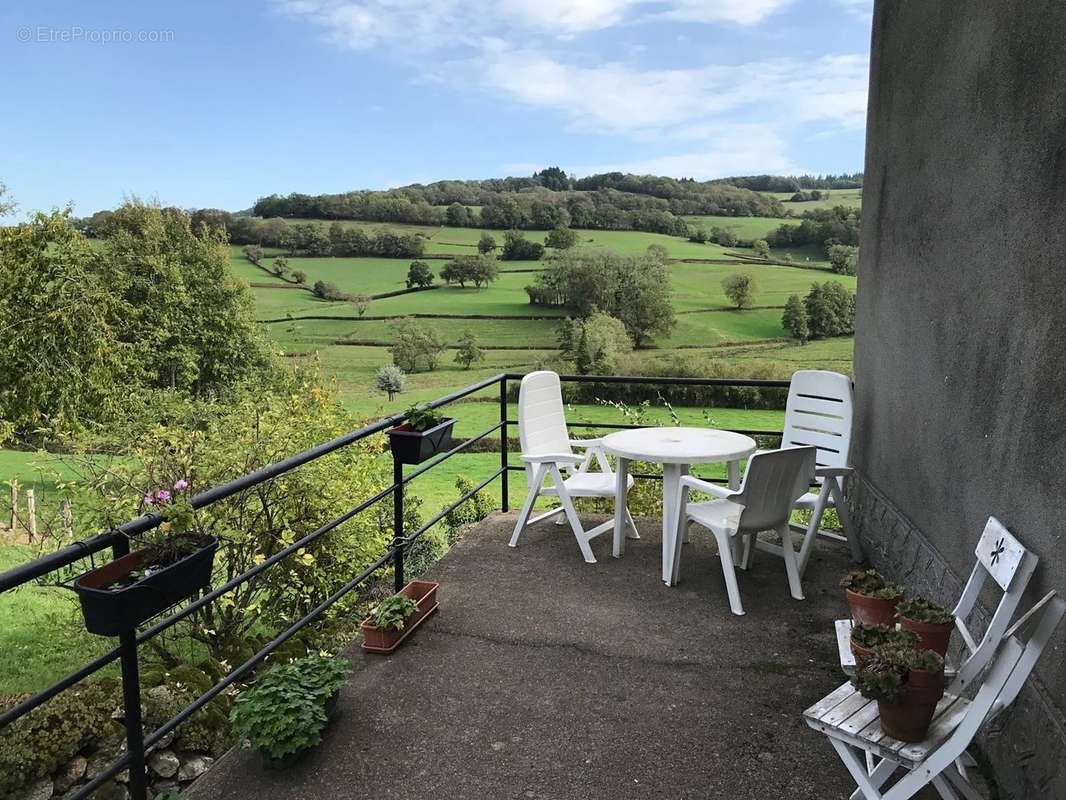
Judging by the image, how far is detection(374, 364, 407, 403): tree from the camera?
3150cm

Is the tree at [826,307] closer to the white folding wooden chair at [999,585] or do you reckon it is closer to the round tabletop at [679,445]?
the round tabletop at [679,445]

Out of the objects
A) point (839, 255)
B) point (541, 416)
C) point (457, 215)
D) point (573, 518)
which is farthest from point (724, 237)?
point (573, 518)

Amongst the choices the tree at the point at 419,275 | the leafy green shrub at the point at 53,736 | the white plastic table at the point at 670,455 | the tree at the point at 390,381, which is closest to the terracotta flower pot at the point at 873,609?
the white plastic table at the point at 670,455

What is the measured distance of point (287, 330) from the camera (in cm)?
3656

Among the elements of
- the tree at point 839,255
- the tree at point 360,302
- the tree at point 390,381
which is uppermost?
the tree at point 839,255

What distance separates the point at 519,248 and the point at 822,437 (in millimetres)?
33285

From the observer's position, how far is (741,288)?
107 feet

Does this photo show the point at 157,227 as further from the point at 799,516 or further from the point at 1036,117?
the point at 1036,117

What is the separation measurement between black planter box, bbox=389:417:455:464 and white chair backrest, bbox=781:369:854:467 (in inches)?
81.9

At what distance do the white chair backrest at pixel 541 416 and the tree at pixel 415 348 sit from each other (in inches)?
1224

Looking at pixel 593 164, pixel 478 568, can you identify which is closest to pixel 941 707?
pixel 478 568

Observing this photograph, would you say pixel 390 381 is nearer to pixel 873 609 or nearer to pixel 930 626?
pixel 873 609

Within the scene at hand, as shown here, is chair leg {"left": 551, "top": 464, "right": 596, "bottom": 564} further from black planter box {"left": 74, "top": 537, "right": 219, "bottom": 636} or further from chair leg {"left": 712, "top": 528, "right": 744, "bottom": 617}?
black planter box {"left": 74, "top": 537, "right": 219, "bottom": 636}

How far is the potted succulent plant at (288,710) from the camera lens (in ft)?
7.60
